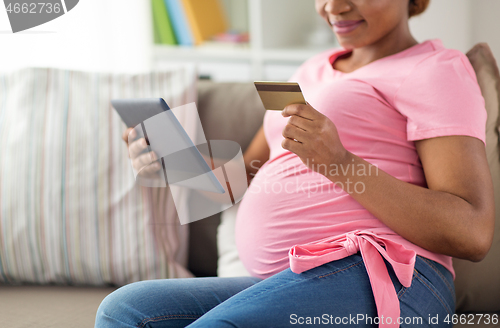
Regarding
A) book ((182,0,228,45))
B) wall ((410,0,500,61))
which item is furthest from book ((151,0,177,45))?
wall ((410,0,500,61))

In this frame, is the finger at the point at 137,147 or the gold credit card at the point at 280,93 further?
the finger at the point at 137,147

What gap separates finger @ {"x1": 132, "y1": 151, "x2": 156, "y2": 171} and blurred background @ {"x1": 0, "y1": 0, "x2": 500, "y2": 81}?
893mm

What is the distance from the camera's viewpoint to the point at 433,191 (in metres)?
0.77

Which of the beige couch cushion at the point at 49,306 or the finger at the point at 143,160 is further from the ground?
the finger at the point at 143,160

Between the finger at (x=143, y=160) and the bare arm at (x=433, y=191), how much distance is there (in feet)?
1.02

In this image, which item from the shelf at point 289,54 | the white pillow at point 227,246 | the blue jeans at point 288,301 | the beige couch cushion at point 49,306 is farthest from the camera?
the shelf at point 289,54

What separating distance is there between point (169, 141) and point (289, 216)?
268 millimetres

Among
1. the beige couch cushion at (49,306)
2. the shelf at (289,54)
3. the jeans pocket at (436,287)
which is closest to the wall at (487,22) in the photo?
the shelf at (289,54)

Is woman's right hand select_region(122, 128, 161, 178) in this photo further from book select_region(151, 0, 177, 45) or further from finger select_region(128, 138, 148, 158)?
book select_region(151, 0, 177, 45)

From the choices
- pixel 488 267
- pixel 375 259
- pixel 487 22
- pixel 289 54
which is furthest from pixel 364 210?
pixel 289 54

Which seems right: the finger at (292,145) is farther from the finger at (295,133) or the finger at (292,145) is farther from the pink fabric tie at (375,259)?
the pink fabric tie at (375,259)

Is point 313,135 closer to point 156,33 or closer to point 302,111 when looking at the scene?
point 302,111

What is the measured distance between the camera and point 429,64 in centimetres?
86

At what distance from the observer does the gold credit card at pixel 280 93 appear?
2.31 feet
